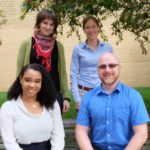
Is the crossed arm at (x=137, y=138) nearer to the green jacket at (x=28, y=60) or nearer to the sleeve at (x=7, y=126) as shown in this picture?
the sleeve at (x=7, y=126)

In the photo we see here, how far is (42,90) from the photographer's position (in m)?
4.33

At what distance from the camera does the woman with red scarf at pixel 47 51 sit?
4754 mm

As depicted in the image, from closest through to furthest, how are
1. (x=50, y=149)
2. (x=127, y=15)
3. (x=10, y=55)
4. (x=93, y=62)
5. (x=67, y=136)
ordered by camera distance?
(x=50, y=149) < (x=93, y=62) < (x=67, y=136) < (x=127, y=15) < (x=10, y=55)

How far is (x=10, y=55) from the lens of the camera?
19.4 metres

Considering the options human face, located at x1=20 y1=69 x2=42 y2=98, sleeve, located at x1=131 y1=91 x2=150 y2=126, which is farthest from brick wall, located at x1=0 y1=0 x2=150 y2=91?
sleeve, located at x1=131 y1=91 x2=150 y2=126

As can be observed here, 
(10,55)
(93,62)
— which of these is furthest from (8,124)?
(10,55)

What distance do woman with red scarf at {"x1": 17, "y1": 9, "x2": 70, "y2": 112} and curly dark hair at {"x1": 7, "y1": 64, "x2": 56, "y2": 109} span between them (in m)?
0.43

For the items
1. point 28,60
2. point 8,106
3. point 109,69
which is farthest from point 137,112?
point 28,60

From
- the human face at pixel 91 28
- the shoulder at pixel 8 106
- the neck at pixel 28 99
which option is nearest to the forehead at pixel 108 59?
the neck at pixel 28 99

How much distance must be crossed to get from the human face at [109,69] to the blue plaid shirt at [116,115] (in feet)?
0.29

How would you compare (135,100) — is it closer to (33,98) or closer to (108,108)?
(108,108)

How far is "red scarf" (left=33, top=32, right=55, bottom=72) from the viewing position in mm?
4762

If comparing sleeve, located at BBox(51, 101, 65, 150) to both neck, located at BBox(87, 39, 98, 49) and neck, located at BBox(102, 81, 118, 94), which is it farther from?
neck, located at BBox(87, 39, 98, 49)

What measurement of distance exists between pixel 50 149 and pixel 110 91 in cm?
79
